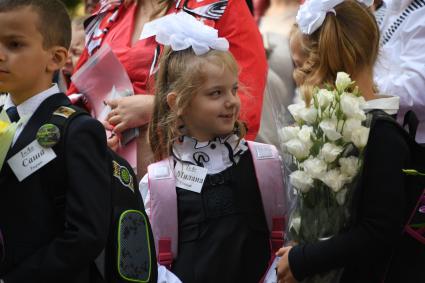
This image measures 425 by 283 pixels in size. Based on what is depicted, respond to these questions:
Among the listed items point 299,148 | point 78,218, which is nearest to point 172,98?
point 299,148

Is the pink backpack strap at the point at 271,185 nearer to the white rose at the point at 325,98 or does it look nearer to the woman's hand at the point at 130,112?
the white rose at the point at 325,98

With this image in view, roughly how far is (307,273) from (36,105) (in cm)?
113

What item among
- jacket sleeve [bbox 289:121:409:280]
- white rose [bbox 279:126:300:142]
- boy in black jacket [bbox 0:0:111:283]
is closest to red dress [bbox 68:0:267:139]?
white rose [bbox 279:126:300:142]

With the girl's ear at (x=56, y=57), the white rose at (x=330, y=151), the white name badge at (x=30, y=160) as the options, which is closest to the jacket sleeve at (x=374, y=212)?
the white rose at (x=330, y=151)

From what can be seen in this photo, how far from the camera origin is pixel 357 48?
3.65 meters

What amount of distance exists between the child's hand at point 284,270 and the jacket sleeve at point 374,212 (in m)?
0.05

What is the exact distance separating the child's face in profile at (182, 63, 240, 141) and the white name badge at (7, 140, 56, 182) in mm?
979

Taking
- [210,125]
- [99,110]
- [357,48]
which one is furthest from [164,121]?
[357,48]

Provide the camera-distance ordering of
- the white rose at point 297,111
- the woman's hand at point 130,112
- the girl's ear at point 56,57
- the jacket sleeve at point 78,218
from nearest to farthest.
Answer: the jacket sleeve at point 78,218 → the girl's ear at point 56,57 → the white rose at point 297,111 → the woman's hand at point 130,112

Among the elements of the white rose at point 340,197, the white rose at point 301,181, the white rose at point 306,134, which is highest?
the white rose at point 306,134

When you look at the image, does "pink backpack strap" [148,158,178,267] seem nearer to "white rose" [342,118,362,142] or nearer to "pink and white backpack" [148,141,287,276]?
"pink and white backpack" [148,141,287,276]

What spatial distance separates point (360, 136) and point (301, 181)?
267mm

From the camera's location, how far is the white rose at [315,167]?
3297mm

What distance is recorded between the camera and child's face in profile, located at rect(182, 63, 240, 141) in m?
3.79
